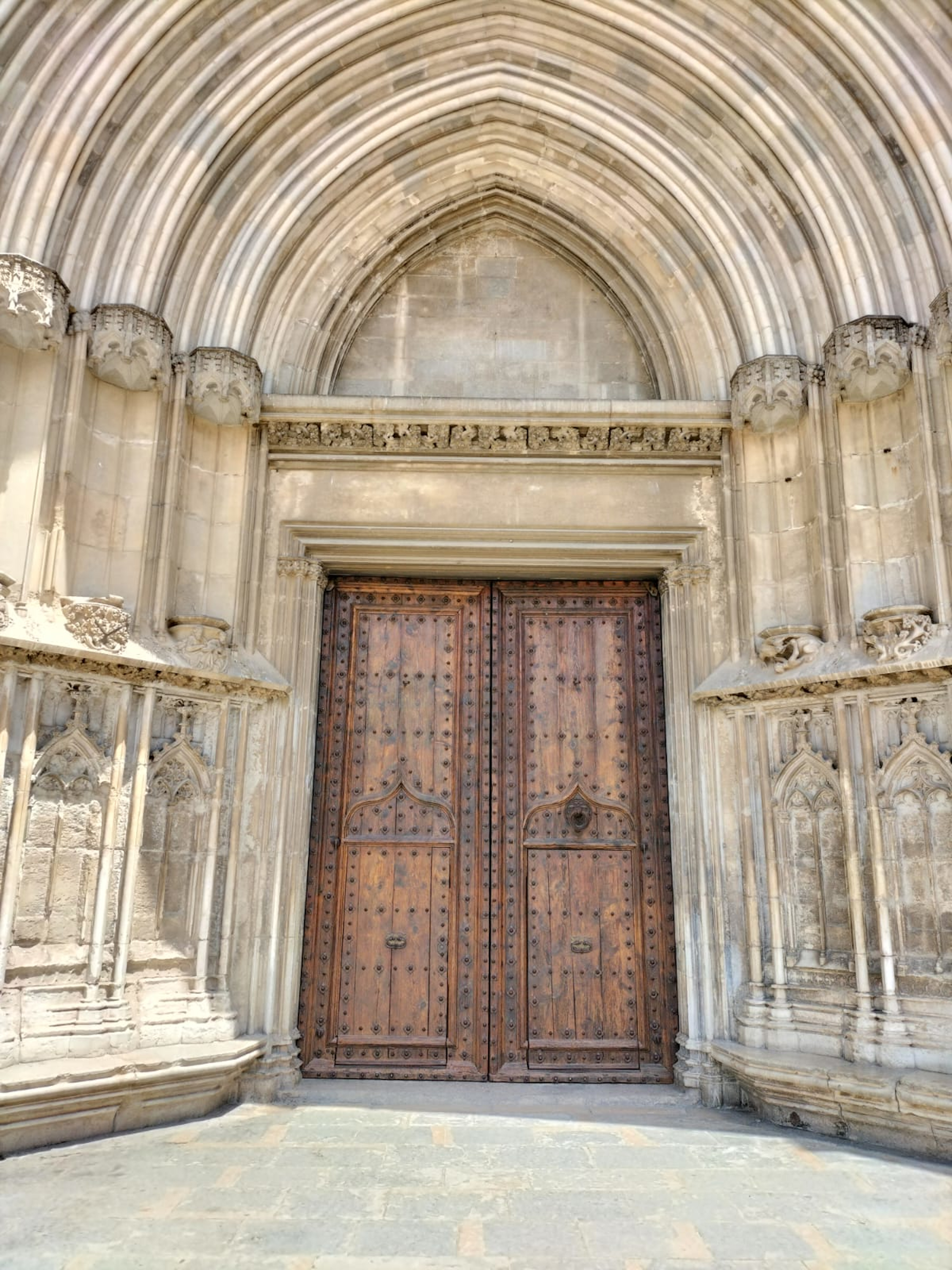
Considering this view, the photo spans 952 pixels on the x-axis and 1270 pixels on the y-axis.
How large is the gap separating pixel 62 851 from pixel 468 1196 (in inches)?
100

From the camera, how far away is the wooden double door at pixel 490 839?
5555 mm

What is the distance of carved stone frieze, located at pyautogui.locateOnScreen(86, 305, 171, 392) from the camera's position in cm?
532

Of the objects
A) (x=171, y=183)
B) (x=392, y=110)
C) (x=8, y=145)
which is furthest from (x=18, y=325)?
(x=392, y=110)

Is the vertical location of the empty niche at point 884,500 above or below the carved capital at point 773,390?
below

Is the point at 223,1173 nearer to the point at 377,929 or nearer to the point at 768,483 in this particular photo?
the point at 377,929

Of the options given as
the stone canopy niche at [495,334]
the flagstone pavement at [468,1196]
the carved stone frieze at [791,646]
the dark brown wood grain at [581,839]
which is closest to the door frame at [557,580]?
the dark brown wood grain at [581,839]

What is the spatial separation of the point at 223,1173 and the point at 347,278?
5261 mm

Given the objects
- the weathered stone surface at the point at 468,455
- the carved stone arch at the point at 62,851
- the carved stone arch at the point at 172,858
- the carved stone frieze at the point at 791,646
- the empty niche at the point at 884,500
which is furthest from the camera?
the carved stone frieze at the point at 791,646

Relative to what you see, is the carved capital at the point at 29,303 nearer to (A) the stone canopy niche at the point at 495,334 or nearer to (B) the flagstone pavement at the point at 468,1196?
(A) the stone canopy niche at the point at 495,334

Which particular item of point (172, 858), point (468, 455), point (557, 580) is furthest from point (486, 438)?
point (172, 858)

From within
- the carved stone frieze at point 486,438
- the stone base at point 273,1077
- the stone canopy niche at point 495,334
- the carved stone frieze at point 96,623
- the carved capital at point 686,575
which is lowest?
the stone base at point 273,1077

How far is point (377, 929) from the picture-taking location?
5691mm

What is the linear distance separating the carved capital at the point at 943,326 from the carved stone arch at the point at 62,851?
4.89 m

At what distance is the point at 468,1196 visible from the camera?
3.70m
